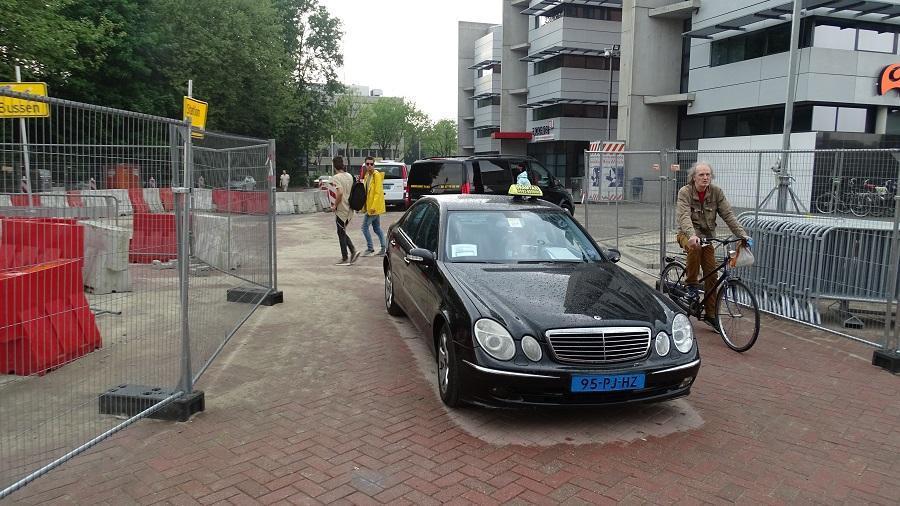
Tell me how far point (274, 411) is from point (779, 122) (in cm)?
2780

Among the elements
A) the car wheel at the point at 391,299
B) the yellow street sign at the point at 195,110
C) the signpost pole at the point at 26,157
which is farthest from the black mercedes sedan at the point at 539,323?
the yellow street sign at the point at 195,110

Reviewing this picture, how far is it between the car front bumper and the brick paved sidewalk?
258mm

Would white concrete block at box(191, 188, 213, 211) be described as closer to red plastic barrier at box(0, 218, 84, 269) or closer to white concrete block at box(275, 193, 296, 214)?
red plastic barrier at box(0, 218, 84, 269)

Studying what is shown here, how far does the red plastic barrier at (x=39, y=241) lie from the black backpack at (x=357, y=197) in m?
6.72

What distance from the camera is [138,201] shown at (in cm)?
403

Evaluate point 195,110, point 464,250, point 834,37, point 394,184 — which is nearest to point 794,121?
point 834,37

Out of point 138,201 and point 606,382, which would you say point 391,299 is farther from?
point 606,382

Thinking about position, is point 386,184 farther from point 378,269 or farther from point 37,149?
point 37,149

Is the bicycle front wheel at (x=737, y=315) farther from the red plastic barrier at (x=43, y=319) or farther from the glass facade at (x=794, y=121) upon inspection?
the glass facade at (x=794, y=121)

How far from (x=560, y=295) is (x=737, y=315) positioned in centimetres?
279

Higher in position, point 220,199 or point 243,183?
point 243,183

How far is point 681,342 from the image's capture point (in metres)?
4.35

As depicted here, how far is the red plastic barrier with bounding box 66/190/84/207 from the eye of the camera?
11.6 feet

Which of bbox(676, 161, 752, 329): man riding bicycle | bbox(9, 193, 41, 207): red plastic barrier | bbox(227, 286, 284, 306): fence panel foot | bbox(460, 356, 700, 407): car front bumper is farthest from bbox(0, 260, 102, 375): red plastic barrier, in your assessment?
bbox(676, 161, 752, 329): man riding bicycle
